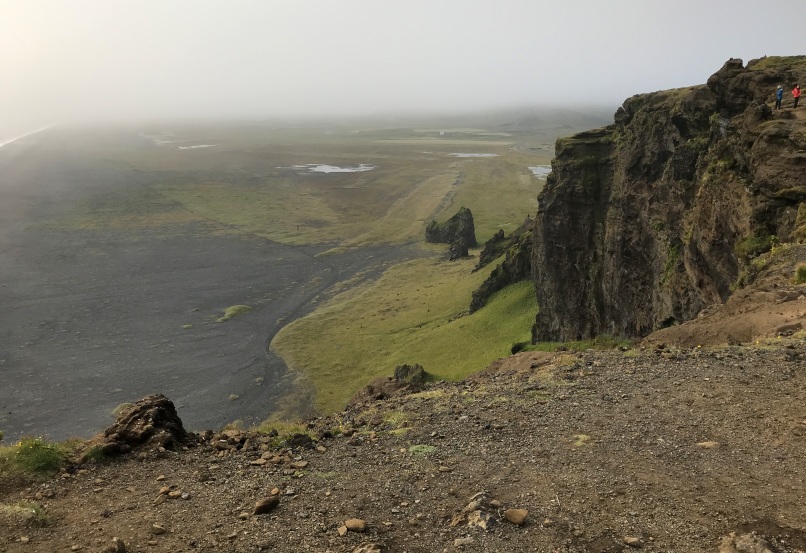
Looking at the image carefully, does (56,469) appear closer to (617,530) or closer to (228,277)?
(617,530)

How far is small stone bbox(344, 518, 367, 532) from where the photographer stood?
1034 centimetres

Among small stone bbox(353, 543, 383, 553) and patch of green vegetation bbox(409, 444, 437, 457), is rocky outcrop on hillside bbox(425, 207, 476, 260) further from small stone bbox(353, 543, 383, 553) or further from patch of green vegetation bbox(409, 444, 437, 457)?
small stone bbox(353, 543, 383, 553)

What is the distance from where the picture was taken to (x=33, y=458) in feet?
43.0

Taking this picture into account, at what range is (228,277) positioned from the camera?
9719cm

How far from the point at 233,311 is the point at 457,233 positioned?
45911 millimetres

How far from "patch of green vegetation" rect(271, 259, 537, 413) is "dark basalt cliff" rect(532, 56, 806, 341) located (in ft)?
22.2

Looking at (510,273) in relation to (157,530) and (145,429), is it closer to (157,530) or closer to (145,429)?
(145,429)

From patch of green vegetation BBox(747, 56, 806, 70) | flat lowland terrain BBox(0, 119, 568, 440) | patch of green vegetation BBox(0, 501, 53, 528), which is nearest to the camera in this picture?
patch of green vegetation BBox(0, 501, 53, 528)

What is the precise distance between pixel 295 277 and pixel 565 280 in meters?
60.8

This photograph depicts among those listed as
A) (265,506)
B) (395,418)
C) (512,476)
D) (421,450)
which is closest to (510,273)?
(395,418)

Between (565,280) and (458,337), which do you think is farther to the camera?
(458,337)

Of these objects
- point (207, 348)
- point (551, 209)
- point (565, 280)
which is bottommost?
point (207, 348)

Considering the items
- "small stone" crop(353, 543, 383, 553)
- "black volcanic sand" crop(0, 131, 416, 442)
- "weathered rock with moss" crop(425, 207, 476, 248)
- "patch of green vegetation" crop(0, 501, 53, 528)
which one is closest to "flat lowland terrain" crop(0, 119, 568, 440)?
"black volcanic sand" crop(0, 131, 416, 442)

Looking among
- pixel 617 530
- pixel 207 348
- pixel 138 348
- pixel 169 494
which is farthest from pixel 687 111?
pixel 138 348
